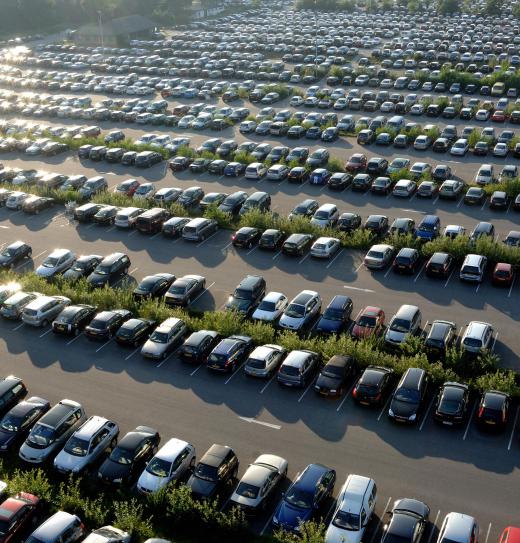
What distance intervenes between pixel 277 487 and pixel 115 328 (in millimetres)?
13641

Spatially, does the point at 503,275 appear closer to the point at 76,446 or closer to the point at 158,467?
the point at 158,467

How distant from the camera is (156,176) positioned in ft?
177

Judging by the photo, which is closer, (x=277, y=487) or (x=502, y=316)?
(x=277, y=487)

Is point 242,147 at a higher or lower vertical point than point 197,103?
lower

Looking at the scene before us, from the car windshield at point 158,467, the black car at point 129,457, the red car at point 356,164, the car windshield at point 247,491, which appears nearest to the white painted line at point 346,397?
the car windshield at point 247,491

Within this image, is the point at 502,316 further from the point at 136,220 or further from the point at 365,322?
the point at 136,220

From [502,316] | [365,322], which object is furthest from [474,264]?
[365,322]

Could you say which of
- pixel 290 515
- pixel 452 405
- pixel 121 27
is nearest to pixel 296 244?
pixel 452 405

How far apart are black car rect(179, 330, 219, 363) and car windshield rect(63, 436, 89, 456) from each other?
276 inches

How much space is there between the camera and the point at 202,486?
22.4 m

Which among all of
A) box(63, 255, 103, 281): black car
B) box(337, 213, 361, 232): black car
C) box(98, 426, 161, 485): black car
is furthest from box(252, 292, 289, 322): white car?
box(63, 255, 103, 281): black car

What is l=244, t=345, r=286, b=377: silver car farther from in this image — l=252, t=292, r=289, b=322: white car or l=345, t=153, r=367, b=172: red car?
l=345, t=153, r=367, b=172: red car

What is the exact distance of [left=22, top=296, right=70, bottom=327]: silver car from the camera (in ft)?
110

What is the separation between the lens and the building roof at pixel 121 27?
11519cm
